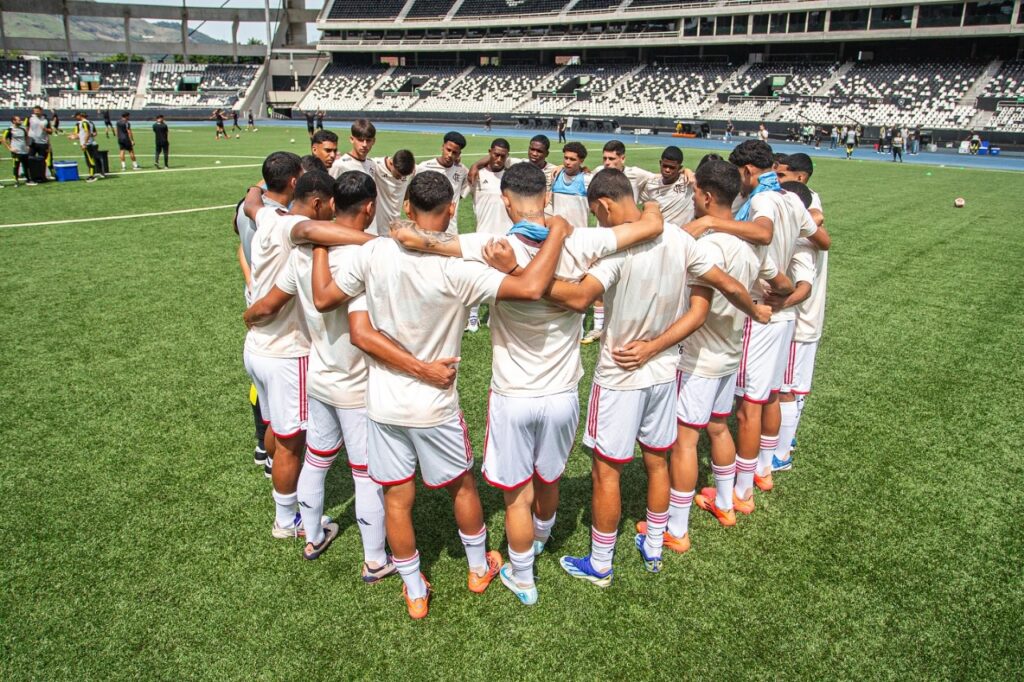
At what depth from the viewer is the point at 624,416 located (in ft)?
12.3

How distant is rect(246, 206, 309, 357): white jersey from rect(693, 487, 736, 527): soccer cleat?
3023 mm

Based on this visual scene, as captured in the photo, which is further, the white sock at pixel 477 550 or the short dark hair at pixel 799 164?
the short dark hair at pixel 799 164

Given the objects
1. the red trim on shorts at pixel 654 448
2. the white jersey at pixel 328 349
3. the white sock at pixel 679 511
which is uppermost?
the white jersey at pixel 328 349

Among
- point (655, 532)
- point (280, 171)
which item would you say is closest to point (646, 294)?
point (655, 532)

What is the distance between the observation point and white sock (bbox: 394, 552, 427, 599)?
3.71 m

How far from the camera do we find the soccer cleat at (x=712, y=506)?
4758mm

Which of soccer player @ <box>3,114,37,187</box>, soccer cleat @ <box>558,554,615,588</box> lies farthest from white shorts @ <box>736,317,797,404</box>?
soccer player @ <box>3,114,37,187</box>

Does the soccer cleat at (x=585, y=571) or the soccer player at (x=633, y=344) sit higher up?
the soccer player at (x=633, y=344)

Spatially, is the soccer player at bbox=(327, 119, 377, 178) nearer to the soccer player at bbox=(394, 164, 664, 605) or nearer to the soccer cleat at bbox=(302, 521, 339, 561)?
the soccer cleat at bbox=(302, 521, 339, 561)

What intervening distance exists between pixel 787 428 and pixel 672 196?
342 centimetres

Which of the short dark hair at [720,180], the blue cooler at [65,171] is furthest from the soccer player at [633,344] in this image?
the blue cooler at [65,171]

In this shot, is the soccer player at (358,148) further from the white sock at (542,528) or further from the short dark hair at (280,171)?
the white sock at (542,528)

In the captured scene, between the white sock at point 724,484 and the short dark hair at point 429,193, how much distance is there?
109 inches

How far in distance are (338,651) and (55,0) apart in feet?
267
